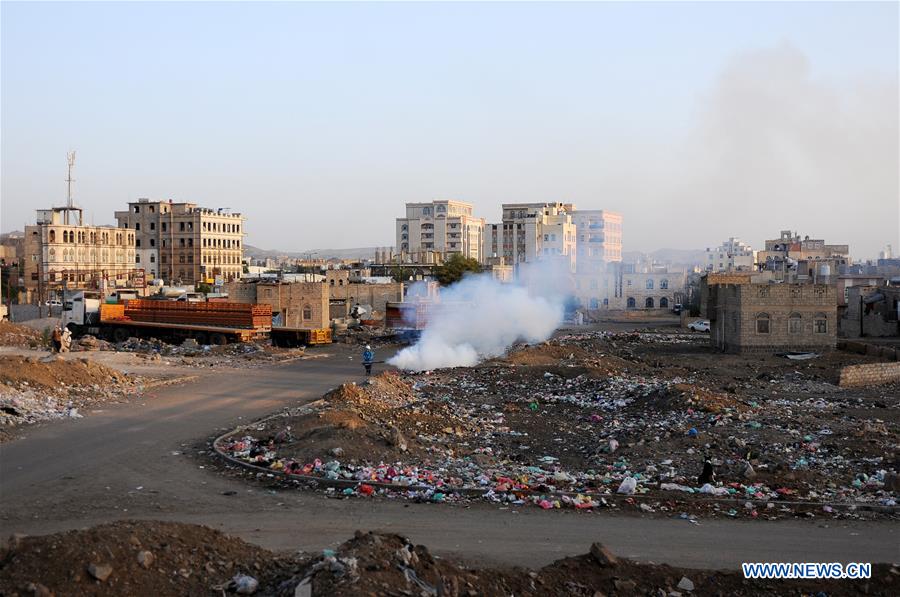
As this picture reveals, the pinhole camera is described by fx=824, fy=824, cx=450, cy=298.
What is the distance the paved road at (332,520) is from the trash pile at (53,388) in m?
3.35

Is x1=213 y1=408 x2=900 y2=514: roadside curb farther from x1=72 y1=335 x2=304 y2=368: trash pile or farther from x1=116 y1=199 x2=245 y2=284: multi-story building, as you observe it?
x1=116 y1=199 x2=245 y2=284: multi-story building

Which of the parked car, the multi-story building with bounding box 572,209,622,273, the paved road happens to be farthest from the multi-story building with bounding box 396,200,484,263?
the paved road

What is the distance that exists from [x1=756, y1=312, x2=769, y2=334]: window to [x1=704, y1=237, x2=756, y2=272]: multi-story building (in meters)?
46.8

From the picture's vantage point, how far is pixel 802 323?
40531mm

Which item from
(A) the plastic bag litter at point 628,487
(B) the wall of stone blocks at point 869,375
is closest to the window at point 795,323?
(B) the wall of stone blocks at point 869,375

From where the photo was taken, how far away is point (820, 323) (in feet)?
133

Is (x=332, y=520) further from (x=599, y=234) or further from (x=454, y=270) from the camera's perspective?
(x=599, y=234)

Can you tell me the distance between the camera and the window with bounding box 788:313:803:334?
40.4m

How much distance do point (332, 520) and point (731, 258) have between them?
102 m

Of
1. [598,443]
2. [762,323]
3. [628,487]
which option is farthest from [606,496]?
[762,323]

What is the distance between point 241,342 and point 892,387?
28286 mm

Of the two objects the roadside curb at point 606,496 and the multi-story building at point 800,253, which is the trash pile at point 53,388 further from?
the multi-story building at point 800,253

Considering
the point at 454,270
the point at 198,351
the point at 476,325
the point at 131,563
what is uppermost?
the point at 454,270

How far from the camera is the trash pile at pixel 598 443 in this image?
13695mm
